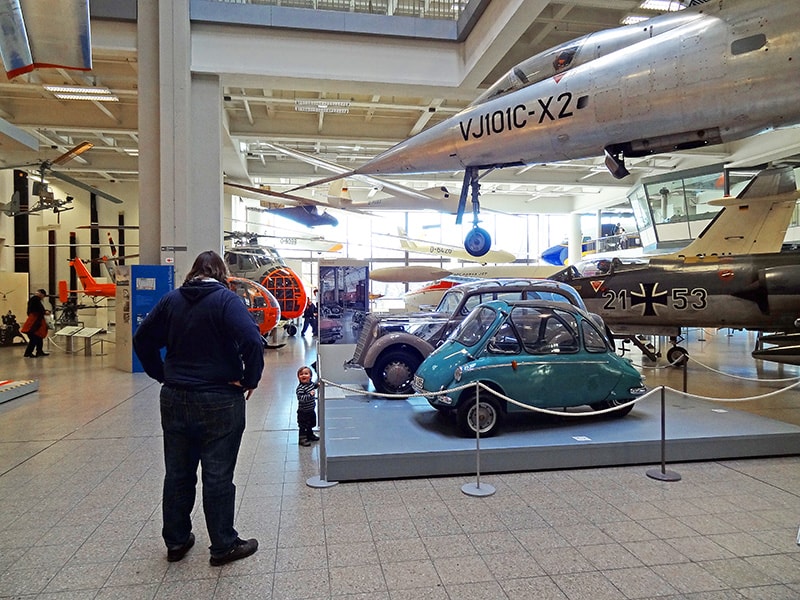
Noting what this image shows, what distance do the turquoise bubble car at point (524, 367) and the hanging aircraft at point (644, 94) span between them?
7.86ft

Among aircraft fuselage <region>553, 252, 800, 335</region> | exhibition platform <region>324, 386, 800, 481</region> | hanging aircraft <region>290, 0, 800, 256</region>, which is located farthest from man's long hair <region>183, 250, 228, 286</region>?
aircraft fuselage <region>553, 252, 800, 335</region>

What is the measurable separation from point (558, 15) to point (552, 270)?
1047 cm

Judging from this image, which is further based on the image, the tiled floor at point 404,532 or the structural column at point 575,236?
the structural column at point 575,236

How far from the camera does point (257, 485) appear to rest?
4.28 meters

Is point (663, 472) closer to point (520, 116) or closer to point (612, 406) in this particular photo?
point (612, 406)

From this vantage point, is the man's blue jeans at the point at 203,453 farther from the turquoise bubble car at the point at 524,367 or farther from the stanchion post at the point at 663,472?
the stanchion post at the point at 663,472

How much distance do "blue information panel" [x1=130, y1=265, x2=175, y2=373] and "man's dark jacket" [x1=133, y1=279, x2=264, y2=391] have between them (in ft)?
27.1

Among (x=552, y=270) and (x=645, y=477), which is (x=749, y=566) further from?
(x=552, y=270)

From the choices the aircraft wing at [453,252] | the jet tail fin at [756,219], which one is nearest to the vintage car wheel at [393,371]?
the jet tail fin at [756,219]

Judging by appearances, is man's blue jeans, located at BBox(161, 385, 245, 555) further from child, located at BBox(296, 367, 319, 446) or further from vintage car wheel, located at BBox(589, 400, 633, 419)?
vintage car wheel, located at BBox(589, 400, 633, 419)

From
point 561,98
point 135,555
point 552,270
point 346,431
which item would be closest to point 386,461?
point 346,431

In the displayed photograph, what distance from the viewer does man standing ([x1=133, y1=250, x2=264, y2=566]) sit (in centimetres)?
287

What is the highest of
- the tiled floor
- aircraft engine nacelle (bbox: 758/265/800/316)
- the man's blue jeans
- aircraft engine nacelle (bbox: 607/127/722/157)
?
aircraft engine nacelle (bbox: 607/127/722/157)

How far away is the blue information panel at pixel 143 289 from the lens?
10.5 meters
